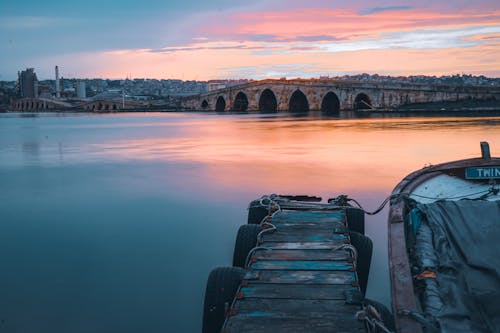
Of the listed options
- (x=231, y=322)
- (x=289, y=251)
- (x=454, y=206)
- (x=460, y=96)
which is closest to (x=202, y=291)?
(x=289, y=251)

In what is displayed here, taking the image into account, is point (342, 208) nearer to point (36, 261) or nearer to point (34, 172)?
point (36, 261)

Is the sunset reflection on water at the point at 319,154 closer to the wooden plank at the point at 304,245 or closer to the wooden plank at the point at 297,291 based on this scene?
the wooden plank at the point at 304,245

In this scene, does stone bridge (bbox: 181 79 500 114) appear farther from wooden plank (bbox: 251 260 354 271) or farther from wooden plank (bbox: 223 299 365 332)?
wooden plank (bbox: 223 299 365 332)

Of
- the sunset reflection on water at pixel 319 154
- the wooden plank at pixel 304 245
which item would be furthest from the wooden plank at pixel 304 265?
the sunset reflection on water at pixel 319 154

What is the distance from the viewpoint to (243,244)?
588 centimetres

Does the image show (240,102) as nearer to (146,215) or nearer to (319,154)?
(319,154)

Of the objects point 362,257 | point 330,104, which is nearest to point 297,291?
point 362,257

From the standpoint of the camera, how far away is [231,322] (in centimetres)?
357

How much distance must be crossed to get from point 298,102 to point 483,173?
195ft

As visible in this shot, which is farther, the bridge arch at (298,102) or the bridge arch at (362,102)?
Result: the bridge arch at (298,102)

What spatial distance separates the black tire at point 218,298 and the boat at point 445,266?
132 cm

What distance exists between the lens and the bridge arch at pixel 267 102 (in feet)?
229

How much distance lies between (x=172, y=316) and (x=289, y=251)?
1.31m

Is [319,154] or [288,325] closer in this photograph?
[288,325]
